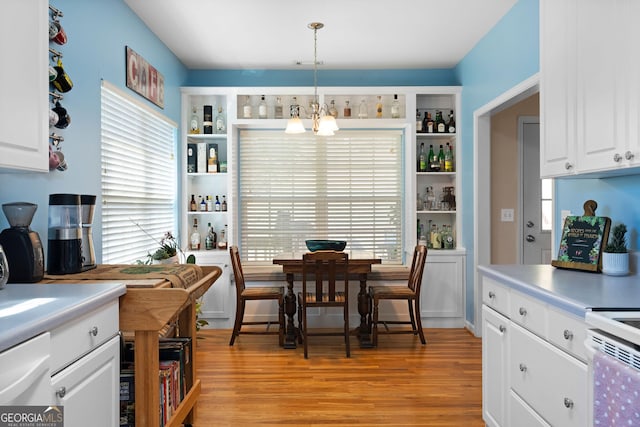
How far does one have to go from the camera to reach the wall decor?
11.6ft

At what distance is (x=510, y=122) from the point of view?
4844 millimetres

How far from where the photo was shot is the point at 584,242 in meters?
2.43

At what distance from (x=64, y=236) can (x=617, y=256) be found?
259 cm

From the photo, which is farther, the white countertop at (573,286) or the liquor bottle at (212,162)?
the liquor bottle at (212,162)

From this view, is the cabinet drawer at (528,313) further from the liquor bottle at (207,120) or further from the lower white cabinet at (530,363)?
the liquor bottle at (207,120)

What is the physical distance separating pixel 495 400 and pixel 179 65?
418 centimetres

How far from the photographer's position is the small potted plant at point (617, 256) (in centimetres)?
222

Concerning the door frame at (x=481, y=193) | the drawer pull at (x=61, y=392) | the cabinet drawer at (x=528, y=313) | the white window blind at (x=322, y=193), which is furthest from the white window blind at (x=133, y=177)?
the door frame at (x=481, y=193)

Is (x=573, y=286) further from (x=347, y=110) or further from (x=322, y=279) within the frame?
(x=347, y=110)

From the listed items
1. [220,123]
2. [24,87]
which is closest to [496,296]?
[24,87]

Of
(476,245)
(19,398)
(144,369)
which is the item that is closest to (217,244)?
(476,245)

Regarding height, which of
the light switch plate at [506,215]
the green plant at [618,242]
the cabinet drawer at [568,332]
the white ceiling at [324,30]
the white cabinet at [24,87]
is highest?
the white ceiling at [324,30]

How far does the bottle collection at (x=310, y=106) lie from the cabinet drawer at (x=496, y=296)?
9.66 feet

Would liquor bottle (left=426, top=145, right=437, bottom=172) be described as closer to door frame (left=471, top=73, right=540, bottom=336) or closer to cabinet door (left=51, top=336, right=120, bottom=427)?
door frame (left=471, top=73, right=540, bottom=336)
